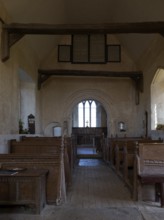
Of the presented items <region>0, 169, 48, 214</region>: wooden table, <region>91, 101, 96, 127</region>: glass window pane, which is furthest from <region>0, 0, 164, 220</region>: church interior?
<region>91, 101, 96, 127</region>: glass window pane

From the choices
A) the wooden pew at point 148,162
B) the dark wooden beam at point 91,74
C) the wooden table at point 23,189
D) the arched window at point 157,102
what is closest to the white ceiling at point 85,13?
the dark wooden beam at point 91,74

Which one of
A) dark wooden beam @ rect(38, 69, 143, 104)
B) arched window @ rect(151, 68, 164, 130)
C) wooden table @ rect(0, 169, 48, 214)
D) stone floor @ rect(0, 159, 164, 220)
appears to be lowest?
stone floor @ rect(0, 159, 164, 220)

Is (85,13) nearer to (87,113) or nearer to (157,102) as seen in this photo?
(157,102)

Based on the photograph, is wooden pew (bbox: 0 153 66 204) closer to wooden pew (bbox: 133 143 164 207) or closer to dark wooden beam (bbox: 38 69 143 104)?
wooden pew (bbox: 133 143 164 207)

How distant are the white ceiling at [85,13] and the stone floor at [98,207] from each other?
4.65 m

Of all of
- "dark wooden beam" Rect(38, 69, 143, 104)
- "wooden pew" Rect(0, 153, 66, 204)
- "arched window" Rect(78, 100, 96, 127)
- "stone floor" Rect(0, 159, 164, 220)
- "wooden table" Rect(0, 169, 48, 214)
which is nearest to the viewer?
"stone floor" Rect(0, 159, 164, 220)

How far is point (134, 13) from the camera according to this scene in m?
9.14

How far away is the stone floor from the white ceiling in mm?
4651

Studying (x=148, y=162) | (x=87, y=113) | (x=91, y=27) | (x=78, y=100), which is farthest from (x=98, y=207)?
(x=87, y=113)

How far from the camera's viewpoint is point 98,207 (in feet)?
13.2

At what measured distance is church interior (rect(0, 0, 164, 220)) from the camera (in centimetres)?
403

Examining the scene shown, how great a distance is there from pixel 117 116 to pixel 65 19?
4735mm

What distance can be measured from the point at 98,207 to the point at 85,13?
8584 millimetres

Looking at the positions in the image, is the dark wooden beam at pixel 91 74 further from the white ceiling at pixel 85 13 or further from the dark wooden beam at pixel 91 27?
the dark wooden beam at pixel 91 27
